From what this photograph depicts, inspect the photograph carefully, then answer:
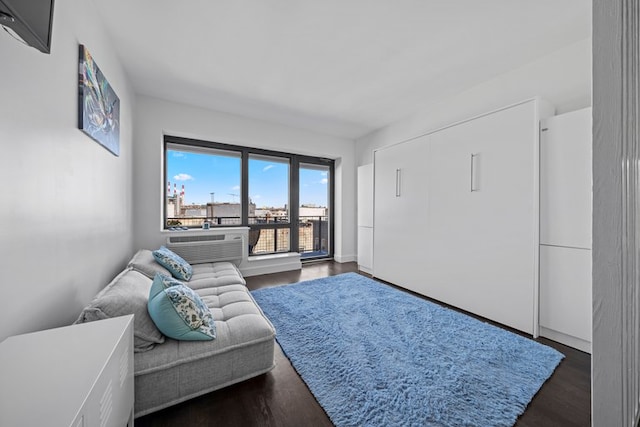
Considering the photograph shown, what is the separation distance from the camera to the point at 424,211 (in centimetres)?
291

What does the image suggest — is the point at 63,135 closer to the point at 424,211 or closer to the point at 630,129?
the point at 630,129

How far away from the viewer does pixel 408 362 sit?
1639 millimetres

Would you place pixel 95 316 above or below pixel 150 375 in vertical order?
above

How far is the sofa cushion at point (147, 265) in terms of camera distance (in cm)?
208

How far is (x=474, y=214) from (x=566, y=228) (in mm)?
671

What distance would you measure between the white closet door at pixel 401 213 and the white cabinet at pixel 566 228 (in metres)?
1.11

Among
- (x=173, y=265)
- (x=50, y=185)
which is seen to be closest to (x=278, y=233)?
(x=173, y=265)

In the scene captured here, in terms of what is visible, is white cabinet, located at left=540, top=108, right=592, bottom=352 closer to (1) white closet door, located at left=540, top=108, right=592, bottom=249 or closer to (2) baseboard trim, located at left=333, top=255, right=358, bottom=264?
(1) white closet door, located at left=540, top=108, right=592, bottom=249

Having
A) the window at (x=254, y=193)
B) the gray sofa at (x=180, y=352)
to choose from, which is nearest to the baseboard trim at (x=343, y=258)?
the window at (x=254, y=193)

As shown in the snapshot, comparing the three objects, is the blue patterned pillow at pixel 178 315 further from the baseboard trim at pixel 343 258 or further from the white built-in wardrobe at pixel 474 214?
the baseboard trim at pixel 343 258

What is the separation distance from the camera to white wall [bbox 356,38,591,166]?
2.09 m

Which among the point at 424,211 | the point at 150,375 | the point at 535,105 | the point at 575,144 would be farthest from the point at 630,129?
the point at 150,375

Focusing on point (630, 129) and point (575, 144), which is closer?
point (630, 129)

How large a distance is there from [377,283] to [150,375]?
2.72m
